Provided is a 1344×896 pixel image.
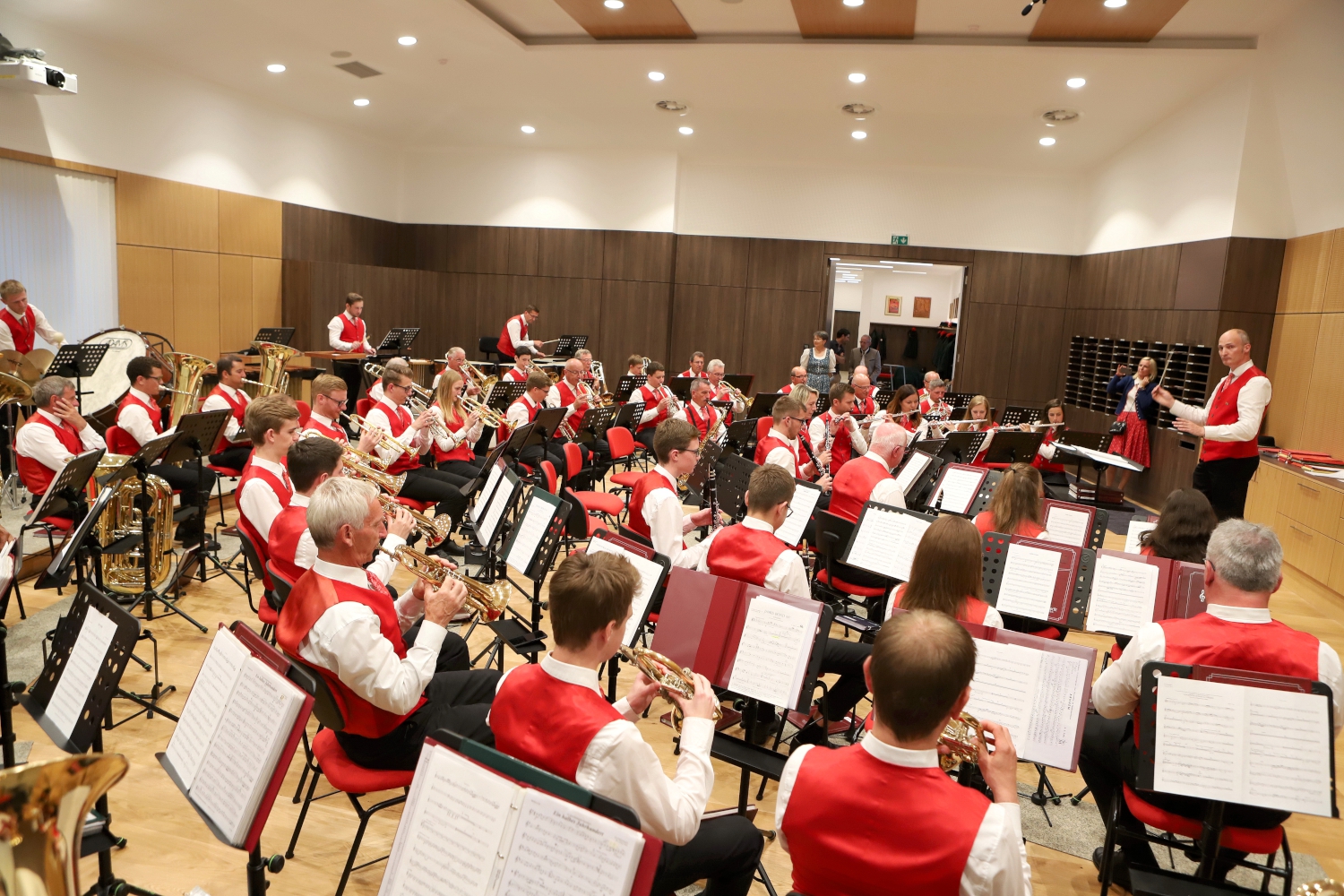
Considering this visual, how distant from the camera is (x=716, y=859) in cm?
246

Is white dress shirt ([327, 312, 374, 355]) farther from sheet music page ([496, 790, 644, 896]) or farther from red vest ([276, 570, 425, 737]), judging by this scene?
sheet music page ([496, 790, 644, 896])

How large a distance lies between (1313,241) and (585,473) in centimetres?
785

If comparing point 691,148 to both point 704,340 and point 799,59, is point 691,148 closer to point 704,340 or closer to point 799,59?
point 704,340

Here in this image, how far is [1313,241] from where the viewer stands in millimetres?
8859

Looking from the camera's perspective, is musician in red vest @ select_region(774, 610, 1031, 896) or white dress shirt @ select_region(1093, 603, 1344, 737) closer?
musician in red vest @ select_region(774, 610, 1031, 896)

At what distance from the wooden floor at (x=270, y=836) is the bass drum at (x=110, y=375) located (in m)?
4.90

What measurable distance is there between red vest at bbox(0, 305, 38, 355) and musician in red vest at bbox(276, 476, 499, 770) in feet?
25.2

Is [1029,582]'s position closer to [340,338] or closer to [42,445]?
[42,445]

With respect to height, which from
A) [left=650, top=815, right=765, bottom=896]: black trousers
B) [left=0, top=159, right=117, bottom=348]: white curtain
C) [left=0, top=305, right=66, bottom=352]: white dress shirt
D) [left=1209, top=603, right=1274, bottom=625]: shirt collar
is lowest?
[left=650, top=815, right=765, bottom=896]: black trousers

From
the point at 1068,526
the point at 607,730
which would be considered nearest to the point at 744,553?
the point at 607,730

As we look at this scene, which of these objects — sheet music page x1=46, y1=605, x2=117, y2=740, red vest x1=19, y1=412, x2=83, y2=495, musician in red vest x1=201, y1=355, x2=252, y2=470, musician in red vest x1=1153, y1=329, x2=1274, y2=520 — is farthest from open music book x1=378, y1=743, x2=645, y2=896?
musician in red vest x1=1153, y1=329, x2=1274, y2=520

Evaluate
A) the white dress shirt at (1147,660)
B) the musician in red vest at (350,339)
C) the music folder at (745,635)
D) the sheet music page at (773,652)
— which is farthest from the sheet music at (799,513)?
the musician in red vest at (350,339)

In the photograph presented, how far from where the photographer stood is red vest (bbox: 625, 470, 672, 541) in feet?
15.7

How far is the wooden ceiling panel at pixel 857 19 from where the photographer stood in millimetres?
8266
